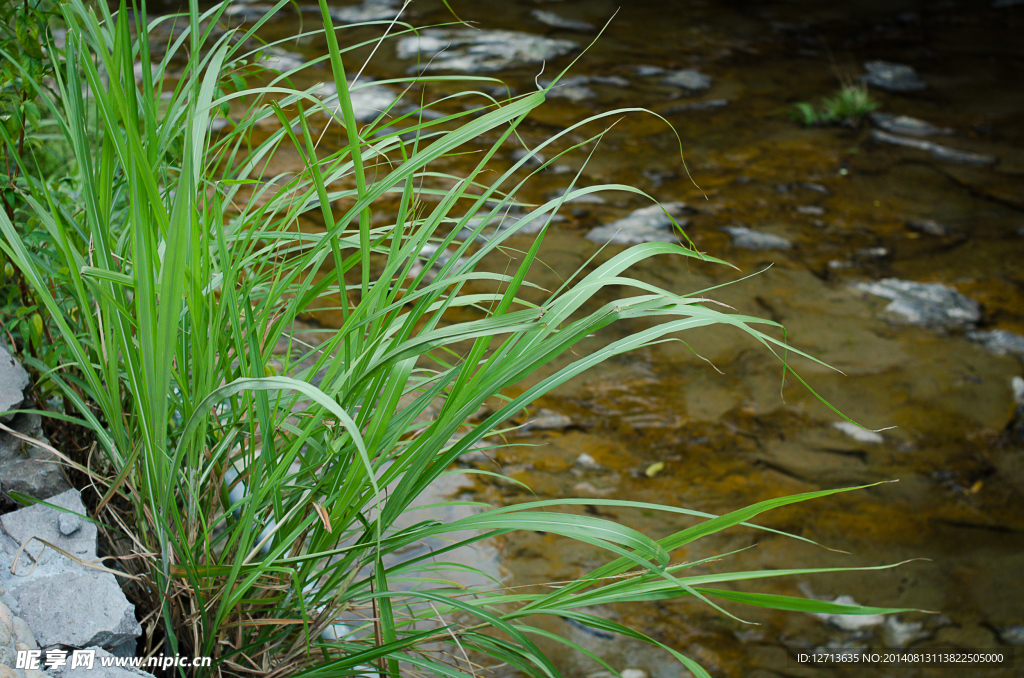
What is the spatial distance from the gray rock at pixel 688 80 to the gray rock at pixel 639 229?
4.36 feet

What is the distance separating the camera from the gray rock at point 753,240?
2.62 meters

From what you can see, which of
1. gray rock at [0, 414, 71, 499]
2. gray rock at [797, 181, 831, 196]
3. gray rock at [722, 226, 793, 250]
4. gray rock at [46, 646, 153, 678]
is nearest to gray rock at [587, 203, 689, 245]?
gray rock at [722, 226, 793, 250]

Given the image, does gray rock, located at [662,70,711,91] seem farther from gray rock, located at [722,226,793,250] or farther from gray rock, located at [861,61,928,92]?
gray rock, located at [722,226,793,250]

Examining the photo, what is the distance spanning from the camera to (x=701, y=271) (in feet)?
8.18

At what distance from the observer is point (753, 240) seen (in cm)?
265

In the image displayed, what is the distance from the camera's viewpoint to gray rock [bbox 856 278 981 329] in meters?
2.29

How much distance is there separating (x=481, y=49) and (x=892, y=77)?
2.26 m

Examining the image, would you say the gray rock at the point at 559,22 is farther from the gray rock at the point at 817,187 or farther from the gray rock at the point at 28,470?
the gray rock at the point at 28,470

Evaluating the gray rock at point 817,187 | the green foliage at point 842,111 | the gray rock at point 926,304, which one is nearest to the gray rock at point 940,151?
the green foliage at point 842,111

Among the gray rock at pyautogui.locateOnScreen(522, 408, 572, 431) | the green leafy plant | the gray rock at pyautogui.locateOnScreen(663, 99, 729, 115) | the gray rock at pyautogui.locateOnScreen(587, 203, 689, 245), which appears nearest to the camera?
the green leafy plant

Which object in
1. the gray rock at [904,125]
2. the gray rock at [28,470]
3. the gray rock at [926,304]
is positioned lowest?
the gray rock at [926,304]

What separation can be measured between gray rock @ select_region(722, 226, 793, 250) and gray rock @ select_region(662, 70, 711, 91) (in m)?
1.40

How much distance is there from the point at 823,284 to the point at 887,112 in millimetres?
1669

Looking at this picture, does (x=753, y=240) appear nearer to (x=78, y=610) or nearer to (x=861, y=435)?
(x=861, y=435)
